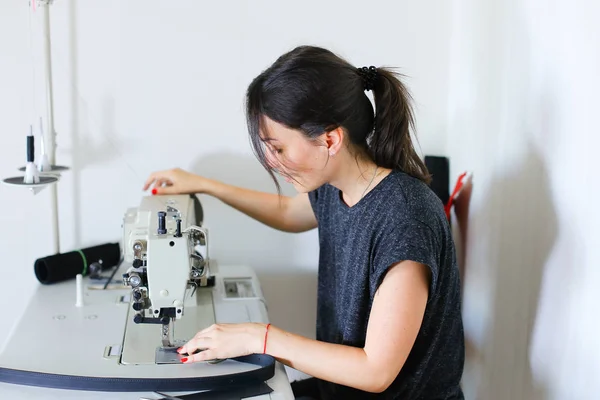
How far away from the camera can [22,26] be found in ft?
6.17

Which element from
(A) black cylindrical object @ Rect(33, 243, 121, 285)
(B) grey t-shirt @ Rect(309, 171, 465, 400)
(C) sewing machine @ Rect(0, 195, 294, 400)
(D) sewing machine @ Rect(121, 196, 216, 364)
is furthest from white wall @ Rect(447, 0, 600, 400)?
(A) black cylindrical object @ Rect(33, 243, 121, 285)

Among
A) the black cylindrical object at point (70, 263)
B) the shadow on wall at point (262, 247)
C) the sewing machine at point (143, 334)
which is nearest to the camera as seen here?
the sewing machine at point (143, 334)

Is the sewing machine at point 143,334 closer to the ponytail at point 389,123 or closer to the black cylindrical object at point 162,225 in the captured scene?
the black cylindrical object at point 162,225

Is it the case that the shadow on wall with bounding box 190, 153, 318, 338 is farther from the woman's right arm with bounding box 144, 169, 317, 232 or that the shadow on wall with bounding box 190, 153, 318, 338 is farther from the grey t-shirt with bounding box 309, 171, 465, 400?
the grey t-shirt with bounding box 309, 171, 465, 400

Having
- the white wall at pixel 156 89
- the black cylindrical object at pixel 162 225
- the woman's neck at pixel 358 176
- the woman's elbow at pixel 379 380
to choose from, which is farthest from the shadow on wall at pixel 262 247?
the woman's elbow at pixel 379 380

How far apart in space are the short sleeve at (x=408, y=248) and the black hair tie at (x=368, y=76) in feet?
0.96

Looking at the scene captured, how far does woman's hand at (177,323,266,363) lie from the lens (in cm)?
133

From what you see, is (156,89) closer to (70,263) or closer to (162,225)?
(70,263)

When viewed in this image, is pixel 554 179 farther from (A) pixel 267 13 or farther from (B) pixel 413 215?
(A) pixel 267 13

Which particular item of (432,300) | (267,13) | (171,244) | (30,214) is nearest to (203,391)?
(171,244)

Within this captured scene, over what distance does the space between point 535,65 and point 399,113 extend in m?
0.36

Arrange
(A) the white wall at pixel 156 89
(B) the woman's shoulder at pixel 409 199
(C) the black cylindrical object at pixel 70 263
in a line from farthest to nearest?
(A) the white wall at pixel 156 89 → (C) the black cylindrical object at pixel 70 263 → (B) the woman's shoulder at pixel 409 199

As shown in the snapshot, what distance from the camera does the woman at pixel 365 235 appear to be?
51.4 inches

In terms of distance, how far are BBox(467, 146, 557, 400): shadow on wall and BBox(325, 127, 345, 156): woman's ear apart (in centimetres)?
47
